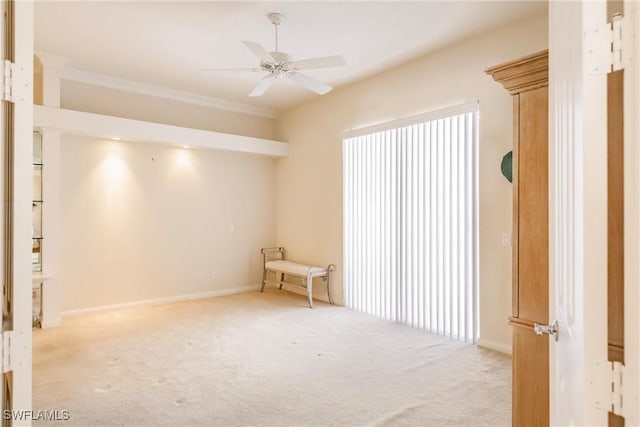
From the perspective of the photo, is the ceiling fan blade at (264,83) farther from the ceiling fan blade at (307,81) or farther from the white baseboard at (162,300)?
the white baseboard at (162,300)

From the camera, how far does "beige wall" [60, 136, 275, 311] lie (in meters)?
4.86

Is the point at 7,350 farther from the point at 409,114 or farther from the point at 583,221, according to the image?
the point at 409,114

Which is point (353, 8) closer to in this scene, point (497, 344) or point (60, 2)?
point (60, 2)

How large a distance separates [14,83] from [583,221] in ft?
4.88

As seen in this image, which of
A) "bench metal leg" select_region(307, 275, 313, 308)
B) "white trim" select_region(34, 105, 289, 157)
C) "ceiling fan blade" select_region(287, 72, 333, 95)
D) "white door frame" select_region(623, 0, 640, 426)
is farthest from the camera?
"bench metal leg" select_region(307, 275, 313, 308)

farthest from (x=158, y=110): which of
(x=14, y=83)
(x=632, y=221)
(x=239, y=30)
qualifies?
(x=632, y=221)

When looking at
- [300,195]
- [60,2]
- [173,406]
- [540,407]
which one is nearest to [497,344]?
[540,407]

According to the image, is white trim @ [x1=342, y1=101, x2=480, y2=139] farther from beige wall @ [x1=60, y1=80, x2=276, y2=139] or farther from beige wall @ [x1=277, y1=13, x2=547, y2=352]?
beige wall @ [x1=60, y1=80, x2=276, y2=139]

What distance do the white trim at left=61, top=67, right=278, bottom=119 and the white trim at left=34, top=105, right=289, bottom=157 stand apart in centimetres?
55

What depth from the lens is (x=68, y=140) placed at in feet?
15.5

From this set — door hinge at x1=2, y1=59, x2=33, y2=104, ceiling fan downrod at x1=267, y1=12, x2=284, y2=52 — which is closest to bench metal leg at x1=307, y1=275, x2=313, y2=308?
ceiling fan downrod at x1=267, y1=12, x2=284, y2=52

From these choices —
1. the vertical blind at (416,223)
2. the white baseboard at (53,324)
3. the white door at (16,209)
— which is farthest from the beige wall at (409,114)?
the white door at (16,209)

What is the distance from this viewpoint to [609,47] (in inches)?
32.5

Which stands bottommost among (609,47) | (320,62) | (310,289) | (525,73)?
(310,289)
